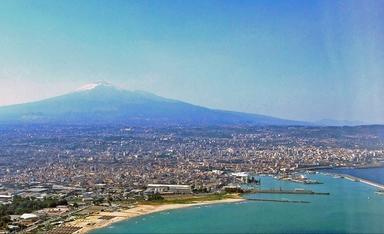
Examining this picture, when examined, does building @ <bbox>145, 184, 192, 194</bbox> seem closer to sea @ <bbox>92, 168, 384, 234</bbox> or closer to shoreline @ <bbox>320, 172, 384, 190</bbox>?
sea @ <bbox>92, 168, 384, 234</bbox>

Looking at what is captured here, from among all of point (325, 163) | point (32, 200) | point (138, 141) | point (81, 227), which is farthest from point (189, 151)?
point (81, 227)

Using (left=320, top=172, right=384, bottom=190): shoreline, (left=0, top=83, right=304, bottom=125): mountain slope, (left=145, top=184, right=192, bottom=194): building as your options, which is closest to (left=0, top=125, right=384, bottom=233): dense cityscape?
(left=145, top=184, right=192, bottom=194): building

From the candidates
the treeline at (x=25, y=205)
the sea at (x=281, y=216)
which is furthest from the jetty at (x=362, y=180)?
the treeline at (x=25, y=205)

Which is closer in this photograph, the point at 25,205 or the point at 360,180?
the point at 25,205

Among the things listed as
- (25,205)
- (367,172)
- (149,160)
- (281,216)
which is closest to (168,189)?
(25,205)

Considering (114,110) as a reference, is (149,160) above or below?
below

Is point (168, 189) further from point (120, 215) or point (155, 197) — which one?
point (120, 215)

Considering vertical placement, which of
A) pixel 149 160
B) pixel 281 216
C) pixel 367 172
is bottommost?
pixel 281 216
